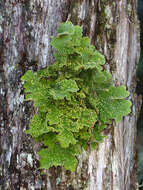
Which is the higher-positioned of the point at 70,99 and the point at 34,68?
the point at 34,68

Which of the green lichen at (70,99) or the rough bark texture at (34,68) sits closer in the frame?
the green lichen at (70,99)

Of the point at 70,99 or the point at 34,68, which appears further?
the point at 34,68

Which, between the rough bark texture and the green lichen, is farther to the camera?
the rough bark texture

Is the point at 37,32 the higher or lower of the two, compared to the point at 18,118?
higher

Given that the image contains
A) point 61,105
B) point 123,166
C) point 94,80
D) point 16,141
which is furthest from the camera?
point 123,166

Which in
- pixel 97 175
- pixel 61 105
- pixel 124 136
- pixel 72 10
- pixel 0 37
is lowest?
pixel 97 175

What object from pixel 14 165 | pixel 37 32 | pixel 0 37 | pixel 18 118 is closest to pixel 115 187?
pixel 14 165

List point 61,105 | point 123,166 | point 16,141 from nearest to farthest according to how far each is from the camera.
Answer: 1. point 61,105
2. point 16,141
3. point 123,166

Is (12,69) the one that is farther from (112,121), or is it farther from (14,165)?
(112,121)
